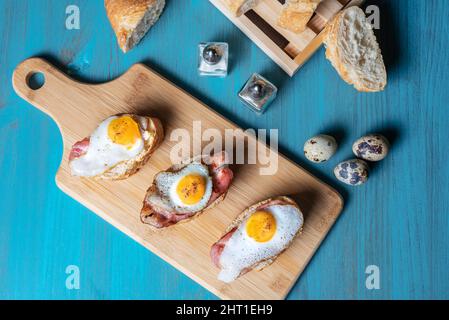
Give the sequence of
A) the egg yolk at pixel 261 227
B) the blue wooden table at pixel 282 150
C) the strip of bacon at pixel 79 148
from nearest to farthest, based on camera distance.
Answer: the egg yolk at pixel 261 227, the strip of bacon at pixel 79 148, the blue wooden table at pixel 282 150

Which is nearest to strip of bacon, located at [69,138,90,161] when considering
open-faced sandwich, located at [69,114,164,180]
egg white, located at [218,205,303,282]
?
open-faced sandwich, located at [69,114,164,180]

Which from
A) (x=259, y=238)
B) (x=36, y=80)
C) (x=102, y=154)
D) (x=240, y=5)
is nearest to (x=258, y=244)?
(x=259, y=238)

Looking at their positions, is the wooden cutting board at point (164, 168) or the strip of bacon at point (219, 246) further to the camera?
the wooden cutting board at point (164, 168)

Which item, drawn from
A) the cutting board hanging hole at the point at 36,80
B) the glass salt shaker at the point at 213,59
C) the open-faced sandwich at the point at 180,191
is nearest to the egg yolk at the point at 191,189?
the open-faced sandwich at the point at 180,191

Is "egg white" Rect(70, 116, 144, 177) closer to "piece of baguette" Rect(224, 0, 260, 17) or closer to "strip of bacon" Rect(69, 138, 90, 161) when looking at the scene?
"strip of bacon" Rect(69, 138, 90, 161)

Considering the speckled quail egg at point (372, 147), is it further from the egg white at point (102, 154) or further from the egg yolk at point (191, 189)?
the egg white at point (102, 154)

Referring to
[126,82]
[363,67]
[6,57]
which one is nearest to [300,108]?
[363,67]
